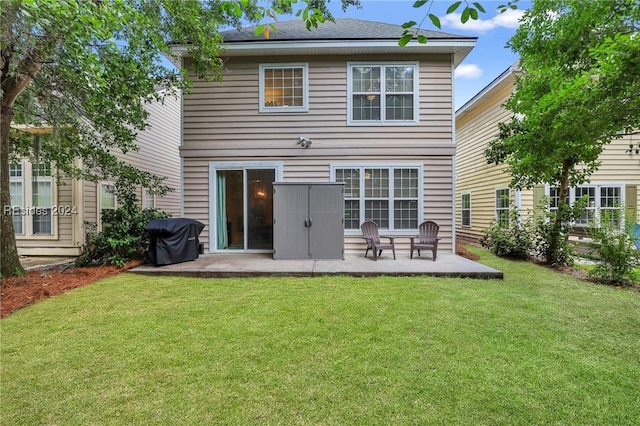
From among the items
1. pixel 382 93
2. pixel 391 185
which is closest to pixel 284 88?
pixel 382 93

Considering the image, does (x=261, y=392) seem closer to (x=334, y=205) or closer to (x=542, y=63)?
(x=334, y=205)

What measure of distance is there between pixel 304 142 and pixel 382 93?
94.4 inches

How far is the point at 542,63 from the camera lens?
5102 mm

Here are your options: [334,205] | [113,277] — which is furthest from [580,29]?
[113,277]

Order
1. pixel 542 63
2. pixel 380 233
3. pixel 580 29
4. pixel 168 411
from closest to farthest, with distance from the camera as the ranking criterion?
pixel 168 411
pixel 580 29
pixel 542 63
pixel 380 233

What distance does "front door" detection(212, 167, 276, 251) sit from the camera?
7.47m

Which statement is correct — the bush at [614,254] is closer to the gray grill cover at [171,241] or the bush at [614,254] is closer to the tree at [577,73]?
the tree at [577,73]

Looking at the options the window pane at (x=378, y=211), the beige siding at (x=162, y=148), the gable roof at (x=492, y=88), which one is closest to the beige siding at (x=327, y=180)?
the window pane at (x=378, y=211)

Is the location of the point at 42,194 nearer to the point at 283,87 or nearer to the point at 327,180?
the point at 283,87

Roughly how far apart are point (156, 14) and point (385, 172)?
6.32 m

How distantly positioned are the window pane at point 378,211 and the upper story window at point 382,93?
2.08m

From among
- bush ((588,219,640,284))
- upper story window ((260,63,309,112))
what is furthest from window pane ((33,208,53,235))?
bush ((588,219,640,284))

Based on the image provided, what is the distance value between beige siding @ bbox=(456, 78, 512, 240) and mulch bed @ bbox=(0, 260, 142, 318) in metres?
11.3

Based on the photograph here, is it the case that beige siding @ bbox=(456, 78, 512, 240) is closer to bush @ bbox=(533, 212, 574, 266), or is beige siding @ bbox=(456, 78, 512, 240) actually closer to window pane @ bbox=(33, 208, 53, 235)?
bush @ bbox=(533, 212, 574, 266)
